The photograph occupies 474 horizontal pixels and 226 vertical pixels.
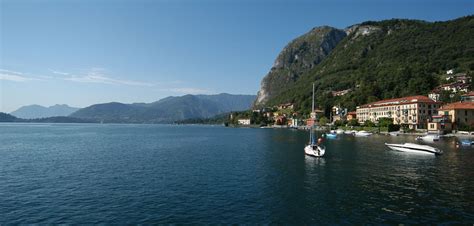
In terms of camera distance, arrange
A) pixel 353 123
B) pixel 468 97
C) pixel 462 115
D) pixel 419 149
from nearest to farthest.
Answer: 1. pixel 419 149
2. pixel 462 115
3. pixel 468 97
4. pixel 353 123

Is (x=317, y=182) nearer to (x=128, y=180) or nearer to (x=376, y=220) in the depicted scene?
(x=376, y=220)

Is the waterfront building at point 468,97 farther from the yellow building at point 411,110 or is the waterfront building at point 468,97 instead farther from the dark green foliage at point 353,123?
the dark green foliage at point 353,123

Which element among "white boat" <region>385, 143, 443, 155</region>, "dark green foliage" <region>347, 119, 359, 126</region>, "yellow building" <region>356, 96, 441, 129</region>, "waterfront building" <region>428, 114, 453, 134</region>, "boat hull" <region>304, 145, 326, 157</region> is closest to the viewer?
"boat hull" <region>304, 145, 326, 157</region>

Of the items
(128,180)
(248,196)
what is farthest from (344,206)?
(128,180)

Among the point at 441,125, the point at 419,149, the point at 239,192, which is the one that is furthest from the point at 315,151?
the point at 441,125

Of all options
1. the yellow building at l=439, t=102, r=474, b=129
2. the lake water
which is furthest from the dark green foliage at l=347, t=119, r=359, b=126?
the lake water

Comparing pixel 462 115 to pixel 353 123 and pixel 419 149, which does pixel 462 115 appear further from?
pixel 419 149

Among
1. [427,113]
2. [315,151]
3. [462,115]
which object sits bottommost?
[315,151]

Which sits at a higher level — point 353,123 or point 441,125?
point 353,123

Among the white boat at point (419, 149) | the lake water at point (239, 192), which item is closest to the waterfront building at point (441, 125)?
the white boat at point (419, 149)

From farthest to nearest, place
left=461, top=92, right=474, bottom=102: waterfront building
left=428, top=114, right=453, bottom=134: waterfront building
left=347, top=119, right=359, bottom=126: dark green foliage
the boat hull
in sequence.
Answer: left=347, top=119, right=359, bottom=126: dark green foliage, left=461, top=92, right=474, bottom=102: waterfront building, left=428, top=114, right=453, bottom=134: waterfront building, the boat hull

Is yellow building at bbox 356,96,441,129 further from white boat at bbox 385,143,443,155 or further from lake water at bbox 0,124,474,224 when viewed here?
lake water at bbox 0,124,474,224

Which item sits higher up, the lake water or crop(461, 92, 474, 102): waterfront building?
crop(461, 92, 474, 102): waterfront building

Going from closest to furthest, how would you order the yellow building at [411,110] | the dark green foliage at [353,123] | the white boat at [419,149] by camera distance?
the white boat at [419,149]
the yellow building at [411,110]
the dark green foliage at [353,123]
